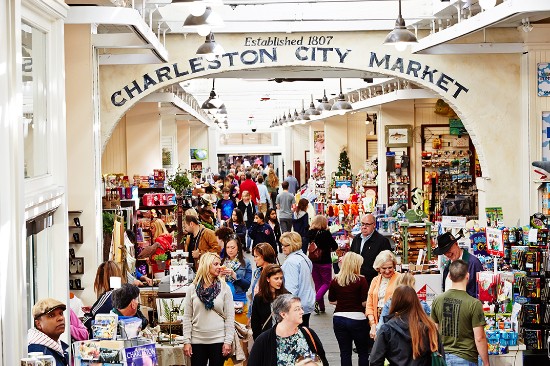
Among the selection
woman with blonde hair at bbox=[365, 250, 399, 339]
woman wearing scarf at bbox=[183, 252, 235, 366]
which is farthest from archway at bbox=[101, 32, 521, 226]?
woman wearing scarf at bbox=[183, 252, 235, 366]

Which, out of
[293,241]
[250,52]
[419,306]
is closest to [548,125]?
[250,52]

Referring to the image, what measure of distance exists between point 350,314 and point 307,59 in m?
6.47

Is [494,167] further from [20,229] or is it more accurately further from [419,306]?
[20,229]

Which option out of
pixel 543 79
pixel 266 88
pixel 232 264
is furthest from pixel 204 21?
pixel 266 88

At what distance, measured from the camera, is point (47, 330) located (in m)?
5.54

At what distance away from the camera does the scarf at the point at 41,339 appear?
5.45 meters

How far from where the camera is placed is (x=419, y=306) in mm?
6152

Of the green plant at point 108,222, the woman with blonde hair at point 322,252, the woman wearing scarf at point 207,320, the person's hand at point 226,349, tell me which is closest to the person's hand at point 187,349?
the woman wearing scarf at point 207,320

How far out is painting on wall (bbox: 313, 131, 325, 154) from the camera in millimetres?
35688

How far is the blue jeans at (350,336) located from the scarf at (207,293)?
1.36 meters

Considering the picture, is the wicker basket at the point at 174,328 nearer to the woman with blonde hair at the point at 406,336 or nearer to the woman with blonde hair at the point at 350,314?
the woman with blonde hair at the point at 350,314

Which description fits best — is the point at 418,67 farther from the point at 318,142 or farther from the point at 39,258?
the point at 318,142

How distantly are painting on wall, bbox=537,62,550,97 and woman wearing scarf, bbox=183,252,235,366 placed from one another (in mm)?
7419

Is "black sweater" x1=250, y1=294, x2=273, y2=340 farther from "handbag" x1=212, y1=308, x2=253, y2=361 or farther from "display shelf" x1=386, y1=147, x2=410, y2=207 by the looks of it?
"display shelf" x1=386, y1=147, x2=410, y2=207
